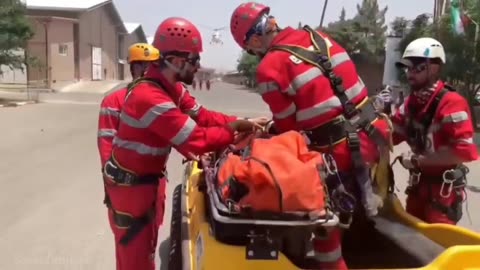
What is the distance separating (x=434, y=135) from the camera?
423 cm

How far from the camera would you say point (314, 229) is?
2783 mm

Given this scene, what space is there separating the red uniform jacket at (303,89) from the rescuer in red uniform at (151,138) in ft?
1.54

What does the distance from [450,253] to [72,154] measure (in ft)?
36.1

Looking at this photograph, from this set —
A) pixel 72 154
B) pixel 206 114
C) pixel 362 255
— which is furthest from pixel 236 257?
pixel 72 154

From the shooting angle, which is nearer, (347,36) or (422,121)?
(422,121)

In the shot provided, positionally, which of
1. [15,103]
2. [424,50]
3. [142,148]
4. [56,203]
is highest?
[424,50]

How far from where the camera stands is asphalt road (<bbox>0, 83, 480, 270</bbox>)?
5879 mm

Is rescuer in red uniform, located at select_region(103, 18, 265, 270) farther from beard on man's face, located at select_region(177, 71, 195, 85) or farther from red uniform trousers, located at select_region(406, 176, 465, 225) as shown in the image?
red uniform trousers, located at select_region(406, 176, 465, 225)

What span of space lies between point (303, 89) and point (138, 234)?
1.49 m

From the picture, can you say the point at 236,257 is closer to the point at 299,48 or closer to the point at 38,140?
the point at 299,48

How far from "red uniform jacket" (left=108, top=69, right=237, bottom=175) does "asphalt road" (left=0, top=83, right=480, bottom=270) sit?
2048 mm

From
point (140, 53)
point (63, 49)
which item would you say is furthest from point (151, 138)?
point (63, 49)

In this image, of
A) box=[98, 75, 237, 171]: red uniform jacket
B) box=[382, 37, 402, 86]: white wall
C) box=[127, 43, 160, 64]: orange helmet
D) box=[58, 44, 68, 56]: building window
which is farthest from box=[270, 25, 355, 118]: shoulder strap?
box=[58, 44, 68, 56]: building window

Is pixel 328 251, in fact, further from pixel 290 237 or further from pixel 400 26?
pixel 400 26
